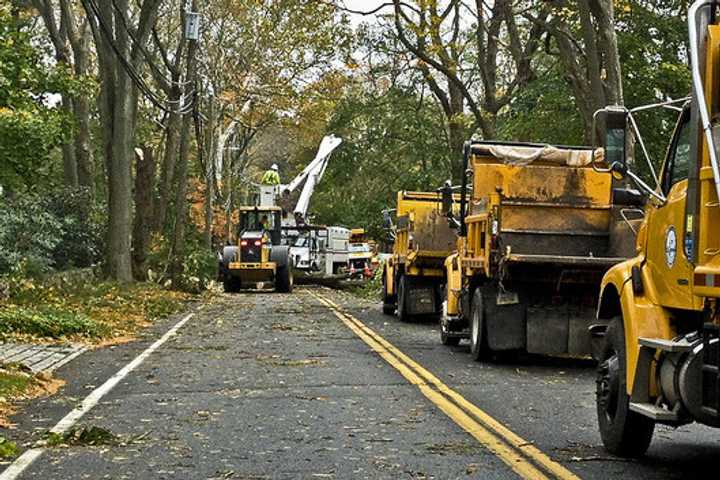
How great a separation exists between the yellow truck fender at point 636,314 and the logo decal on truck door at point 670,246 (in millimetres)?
338

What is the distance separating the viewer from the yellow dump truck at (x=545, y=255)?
14.8 metres

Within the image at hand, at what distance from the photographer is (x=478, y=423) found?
32.9 feet

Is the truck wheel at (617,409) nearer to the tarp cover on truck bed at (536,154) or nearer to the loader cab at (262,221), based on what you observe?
the tarp cover on truck bed at (536,154)

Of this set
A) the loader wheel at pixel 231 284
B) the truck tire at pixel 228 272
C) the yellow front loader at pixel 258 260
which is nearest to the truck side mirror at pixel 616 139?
the yellow front loader at pixel 258 260

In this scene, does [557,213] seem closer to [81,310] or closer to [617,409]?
[617,409]

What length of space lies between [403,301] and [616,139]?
643 inches

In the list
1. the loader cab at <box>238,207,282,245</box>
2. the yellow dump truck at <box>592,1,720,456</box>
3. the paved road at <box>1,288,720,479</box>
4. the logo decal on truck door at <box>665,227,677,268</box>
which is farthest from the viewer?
the loader cab at <box>238,207,282,245</box>

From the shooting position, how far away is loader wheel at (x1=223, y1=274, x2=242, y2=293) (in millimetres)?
39825

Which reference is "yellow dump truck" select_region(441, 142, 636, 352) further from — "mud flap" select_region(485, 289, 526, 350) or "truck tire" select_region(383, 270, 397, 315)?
"truck tire" select_region(383, 270, 397, 315)

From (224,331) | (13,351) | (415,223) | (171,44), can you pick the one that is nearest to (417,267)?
(415,223)

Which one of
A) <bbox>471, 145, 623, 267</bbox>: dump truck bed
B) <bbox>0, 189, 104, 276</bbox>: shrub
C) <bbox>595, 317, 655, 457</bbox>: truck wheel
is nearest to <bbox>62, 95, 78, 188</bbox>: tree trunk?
<bbox>0, 189, 104, 276</bbox>: shrub

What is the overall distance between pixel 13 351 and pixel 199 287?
70.0ft

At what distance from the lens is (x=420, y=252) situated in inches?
904

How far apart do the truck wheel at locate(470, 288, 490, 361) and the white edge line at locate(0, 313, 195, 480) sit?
465 centimetres
